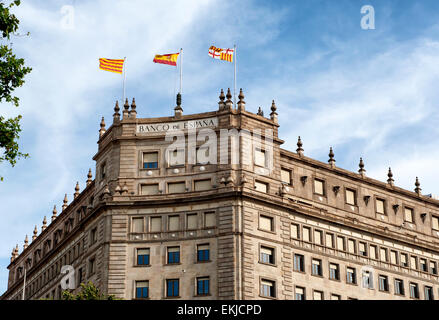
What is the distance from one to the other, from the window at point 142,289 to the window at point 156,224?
5.63 m

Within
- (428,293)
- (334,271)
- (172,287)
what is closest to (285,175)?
(334,271)

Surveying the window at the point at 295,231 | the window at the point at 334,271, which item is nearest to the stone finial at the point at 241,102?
the window at the point at 295,231

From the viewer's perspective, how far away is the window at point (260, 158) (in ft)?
274

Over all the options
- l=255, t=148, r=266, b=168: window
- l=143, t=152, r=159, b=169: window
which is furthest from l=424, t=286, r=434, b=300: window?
l=143, t=152, r=159, b=169: window

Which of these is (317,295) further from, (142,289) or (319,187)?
(142,289)

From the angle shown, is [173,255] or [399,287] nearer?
[173,255]

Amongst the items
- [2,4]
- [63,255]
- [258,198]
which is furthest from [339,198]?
[2,4]

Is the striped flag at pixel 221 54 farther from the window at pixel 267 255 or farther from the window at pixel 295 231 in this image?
the window at pixel 267 255

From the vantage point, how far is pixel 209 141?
272 feet

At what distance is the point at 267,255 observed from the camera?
78.9 m

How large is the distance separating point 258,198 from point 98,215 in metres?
17.6

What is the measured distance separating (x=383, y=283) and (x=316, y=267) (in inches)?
405
